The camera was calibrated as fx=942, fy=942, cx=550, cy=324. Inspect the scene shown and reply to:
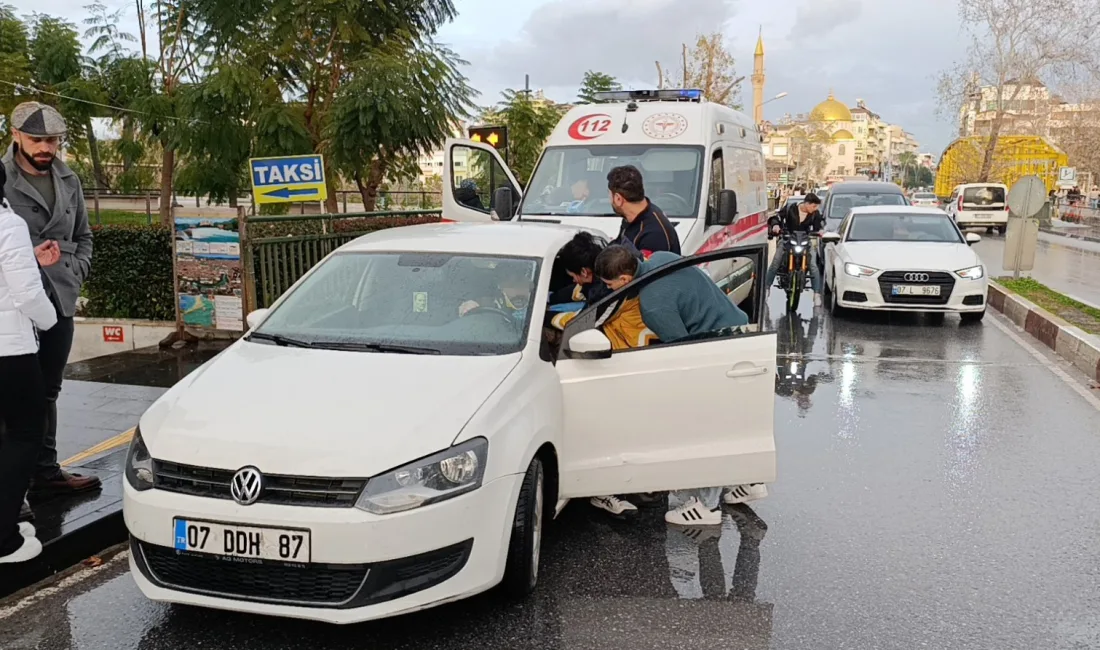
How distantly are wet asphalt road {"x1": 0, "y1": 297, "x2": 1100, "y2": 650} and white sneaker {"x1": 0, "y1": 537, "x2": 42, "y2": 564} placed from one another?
213mm

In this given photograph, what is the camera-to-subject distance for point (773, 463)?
460cm

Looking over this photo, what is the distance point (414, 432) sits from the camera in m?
3.58

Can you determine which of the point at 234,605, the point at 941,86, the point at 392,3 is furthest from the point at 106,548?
the point at 941,86

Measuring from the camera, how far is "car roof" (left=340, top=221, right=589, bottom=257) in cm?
512

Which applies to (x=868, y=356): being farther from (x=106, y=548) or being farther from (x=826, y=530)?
(x=106, y=548)

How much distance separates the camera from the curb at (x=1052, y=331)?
946cm

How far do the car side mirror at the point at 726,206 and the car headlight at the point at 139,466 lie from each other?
6.73 m

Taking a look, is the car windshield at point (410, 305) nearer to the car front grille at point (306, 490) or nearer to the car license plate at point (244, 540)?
the car front grille at point (306, 490)

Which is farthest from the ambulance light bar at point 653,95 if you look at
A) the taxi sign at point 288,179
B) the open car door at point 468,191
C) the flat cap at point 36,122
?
the flat cap at point 36,122

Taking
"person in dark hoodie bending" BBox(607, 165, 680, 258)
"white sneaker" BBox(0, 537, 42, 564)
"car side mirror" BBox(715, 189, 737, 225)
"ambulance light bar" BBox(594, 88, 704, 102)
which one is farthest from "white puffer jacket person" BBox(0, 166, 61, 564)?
"ambulance light bar" BBox(594, 88, 704, 102)

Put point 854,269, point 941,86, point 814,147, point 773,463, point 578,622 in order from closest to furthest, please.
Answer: point 578,622, point 773,463, point 854,269, point 941,86, point 814,147

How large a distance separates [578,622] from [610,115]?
24.6ft

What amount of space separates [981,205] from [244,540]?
3964 centimetres

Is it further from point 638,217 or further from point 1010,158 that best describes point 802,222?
point 1010,158
